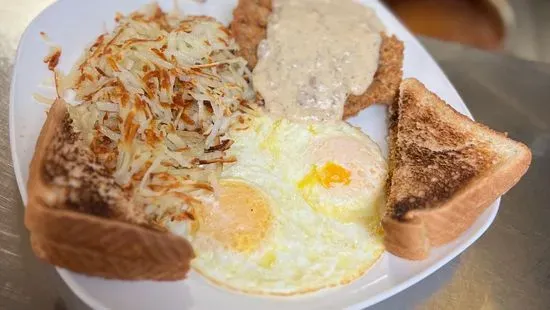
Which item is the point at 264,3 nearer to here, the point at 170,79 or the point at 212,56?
the point at 212,56

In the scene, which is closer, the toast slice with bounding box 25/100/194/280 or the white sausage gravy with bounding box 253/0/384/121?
the toast slice with bounding box 25/100/194/280

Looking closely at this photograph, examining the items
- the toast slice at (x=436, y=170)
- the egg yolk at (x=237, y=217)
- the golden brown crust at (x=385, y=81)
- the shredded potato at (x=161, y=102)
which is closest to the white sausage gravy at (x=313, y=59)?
the golden brown crust at (x=385, y=81)

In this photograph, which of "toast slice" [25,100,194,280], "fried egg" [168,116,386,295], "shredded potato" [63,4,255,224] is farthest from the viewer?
"shredded potato" [63,4,255,224]

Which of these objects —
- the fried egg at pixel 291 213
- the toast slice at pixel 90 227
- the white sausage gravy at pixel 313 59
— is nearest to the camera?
the toast slice at pixel 90 227

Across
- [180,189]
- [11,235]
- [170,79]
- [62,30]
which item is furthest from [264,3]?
[11,235]

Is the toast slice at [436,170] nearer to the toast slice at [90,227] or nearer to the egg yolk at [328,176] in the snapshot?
the egg yolk at [328,176]

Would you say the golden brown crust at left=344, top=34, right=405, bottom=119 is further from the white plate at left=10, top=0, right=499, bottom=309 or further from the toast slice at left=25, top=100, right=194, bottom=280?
the toast slice at left=25, top=100, right=194, bottom=280

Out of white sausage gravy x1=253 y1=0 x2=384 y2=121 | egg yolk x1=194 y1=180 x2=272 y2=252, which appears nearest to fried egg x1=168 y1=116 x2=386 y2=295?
egg yolk x1=194 y1=180 x2=272 y2=252
